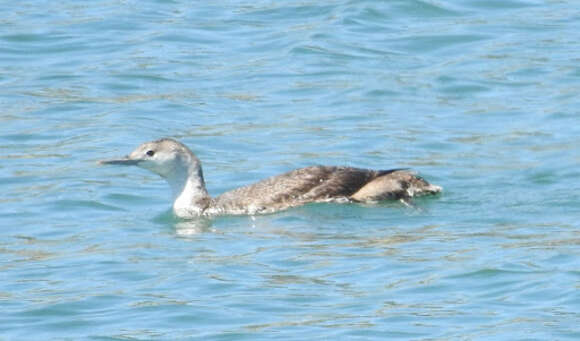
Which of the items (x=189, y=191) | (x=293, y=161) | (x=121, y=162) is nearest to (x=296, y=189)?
(x=189, y=191)

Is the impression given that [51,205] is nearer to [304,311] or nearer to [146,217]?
[146,217]

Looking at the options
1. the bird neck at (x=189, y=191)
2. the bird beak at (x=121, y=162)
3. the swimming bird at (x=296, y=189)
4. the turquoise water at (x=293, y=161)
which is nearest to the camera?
the turquoise water at (x=293, y=161)

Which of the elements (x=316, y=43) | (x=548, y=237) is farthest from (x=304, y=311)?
(x=316, y=43)

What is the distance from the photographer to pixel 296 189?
15.7m

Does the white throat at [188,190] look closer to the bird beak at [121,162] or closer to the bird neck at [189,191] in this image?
the bird neck at [189,191]

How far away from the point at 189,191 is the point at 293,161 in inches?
71.5

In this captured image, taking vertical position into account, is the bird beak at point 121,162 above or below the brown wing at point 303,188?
above

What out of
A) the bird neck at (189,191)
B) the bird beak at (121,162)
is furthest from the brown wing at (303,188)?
the bird beak at (121,162)

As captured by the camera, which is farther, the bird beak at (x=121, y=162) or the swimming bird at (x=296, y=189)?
the bird beak at (x=121, y=162)

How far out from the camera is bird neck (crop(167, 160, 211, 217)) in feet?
52.7

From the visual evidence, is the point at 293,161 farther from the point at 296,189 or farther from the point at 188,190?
the point at 296,189

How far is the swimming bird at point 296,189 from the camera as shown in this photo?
15.6m

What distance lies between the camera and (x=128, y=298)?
12523 mm

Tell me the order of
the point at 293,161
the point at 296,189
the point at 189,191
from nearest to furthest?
the point at 296,189, the point at 189,191, the point at 293,161
